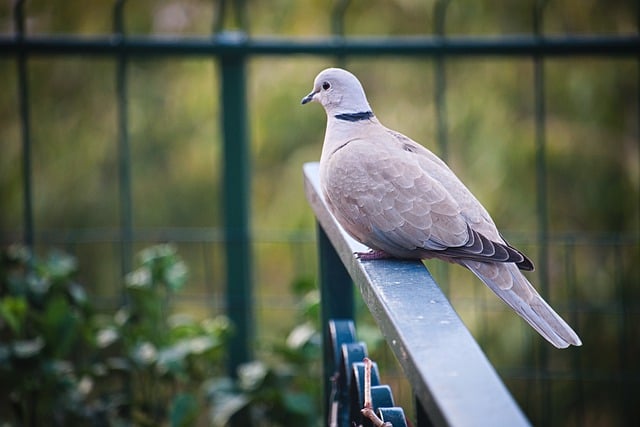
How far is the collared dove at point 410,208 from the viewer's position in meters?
1.75

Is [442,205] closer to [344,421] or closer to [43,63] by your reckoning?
[344,421]

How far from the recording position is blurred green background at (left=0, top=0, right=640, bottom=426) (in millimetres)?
6672

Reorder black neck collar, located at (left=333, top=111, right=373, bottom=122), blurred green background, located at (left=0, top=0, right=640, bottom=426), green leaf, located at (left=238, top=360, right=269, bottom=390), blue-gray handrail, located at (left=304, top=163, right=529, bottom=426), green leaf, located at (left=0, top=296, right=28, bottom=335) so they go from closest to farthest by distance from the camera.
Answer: blue-gray handrail, located at (left=304, top=163, right=529, bottom=426) → black neck collar, located at (left=333, top=111, right=373, bottom=122) → green leaf, located at (left=0, top=296, right=28, bottom=335) → green leaf, located at (left=238, top=360, right=269, bottom=390) → blurred green background, located at (left=0, top=0, right=640, bottom=426)

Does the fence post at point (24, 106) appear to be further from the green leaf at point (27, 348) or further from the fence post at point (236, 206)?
the fence post at point (236, 206)

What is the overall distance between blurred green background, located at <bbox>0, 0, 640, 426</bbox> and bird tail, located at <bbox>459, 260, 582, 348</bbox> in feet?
14.4

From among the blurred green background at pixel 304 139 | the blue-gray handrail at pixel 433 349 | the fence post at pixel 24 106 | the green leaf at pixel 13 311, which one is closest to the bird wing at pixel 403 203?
the blue-gray handrail at pixel 433 349

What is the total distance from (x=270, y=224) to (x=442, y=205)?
5.39 meters

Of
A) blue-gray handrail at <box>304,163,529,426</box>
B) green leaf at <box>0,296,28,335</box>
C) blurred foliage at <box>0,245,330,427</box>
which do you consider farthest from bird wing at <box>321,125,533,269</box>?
green leaf at <box>0,296,28,335</box>

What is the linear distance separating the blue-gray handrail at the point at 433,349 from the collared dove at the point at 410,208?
0.35m

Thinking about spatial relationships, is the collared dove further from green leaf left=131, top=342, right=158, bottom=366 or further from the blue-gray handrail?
green leaf left=131, top=342, right=158, bottom=366

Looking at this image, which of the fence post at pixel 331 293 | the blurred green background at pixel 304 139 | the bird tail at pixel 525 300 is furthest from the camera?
the blurred green background at pixel 304 139

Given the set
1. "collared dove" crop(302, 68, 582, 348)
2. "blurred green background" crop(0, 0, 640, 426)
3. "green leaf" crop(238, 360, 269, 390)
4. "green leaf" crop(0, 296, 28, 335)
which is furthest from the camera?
"blurred green background" crop(0, 0, 640, 426)

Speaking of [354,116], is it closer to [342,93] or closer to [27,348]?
[342,93]

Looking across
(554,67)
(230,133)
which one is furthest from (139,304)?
(554,67)
